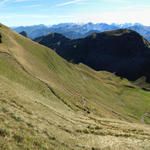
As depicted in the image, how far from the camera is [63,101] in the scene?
5372cm

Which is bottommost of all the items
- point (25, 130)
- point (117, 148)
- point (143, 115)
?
point (143, 115)

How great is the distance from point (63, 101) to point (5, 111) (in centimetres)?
3399

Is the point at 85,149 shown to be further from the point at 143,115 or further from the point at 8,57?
the point at 143,115

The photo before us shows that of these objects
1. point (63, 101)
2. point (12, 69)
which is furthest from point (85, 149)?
point (12, 69)

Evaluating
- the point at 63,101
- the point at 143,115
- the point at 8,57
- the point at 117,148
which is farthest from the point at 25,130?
the point at 143,115

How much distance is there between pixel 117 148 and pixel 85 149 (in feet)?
19.6

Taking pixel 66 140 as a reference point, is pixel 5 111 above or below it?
above

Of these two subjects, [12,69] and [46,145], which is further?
[12,69]

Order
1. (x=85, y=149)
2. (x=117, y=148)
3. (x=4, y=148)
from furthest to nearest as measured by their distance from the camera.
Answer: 1. (x=117, y=148)
2. (x=85, y=149)
3. (x=4, y=148)

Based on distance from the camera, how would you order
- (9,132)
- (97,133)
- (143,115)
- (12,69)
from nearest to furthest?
1. (9,132)
2. (97,133)
3. (12,69)
4. (143,115)

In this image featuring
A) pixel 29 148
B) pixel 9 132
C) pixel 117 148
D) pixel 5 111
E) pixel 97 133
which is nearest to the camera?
pixel 29 148

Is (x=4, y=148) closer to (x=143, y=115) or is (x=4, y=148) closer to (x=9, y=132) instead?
(x=9, y=132)

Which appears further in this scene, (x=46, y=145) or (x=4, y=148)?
(x=46, y=145)

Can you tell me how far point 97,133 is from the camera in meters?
29.2
